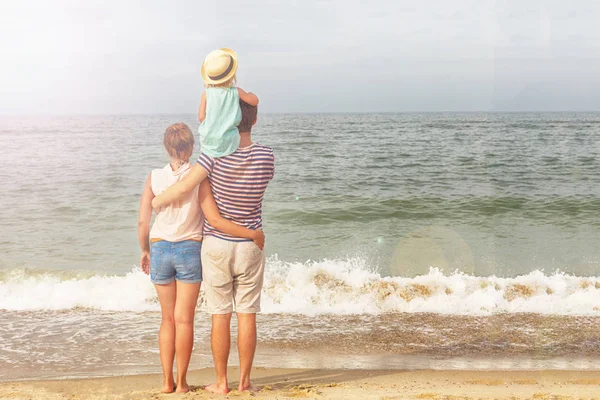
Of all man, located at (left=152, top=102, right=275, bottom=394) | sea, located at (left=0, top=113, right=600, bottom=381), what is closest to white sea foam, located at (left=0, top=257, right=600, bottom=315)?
sea, located at (left=0, top=113, right=600, bottom=381)

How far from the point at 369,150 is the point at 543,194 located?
12794 millimetres

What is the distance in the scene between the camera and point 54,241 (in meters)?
10.8

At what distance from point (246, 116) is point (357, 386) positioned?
83.1 inches

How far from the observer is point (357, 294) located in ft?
24.1

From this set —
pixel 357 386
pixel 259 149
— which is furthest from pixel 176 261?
pixel 357 386

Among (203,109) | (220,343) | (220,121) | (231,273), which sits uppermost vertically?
(203,109)

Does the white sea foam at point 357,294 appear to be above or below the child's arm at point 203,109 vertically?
below

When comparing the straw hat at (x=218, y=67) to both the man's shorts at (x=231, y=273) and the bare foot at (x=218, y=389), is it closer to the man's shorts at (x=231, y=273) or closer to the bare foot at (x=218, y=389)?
the man's shorts at (x=231, y=273)

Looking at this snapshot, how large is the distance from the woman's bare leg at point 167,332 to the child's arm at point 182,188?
546mm

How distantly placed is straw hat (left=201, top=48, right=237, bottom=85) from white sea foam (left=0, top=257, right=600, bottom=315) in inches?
154

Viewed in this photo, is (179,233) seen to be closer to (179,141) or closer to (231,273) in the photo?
(231,273)

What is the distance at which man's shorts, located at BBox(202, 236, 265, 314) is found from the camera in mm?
3516

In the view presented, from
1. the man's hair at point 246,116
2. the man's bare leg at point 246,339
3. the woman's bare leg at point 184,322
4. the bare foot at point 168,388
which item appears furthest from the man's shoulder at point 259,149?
the bare foot at point 168,388

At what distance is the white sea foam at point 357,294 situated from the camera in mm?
6875
